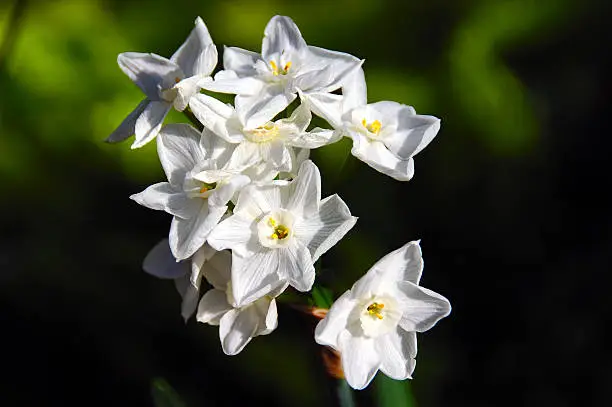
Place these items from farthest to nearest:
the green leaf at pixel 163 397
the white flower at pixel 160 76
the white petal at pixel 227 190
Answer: the green leaf at pixel 163 397, the white flower at pixel 160 76, the white petal at pixel 227 190

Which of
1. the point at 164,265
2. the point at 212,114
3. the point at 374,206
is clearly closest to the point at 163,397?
the point at 164,265

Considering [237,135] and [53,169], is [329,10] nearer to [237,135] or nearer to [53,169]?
[53,169]

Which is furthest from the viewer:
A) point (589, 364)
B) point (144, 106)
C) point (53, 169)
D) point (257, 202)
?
point (53, 169)

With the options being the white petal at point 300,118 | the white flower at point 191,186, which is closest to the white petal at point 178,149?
the white flower at point 191,186

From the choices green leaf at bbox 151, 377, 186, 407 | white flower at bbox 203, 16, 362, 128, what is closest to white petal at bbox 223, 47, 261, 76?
white flower at bbox 203, 16, 362, 128

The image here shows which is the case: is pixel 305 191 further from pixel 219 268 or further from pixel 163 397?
pixel 163 397

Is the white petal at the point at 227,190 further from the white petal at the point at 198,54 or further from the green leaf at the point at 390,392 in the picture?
the green leaf at the point at 390,392

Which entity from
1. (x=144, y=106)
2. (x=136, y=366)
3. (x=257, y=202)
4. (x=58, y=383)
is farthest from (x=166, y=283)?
(x=257, y=202)
